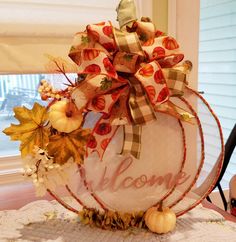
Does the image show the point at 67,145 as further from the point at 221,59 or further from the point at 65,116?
the point at 221,59

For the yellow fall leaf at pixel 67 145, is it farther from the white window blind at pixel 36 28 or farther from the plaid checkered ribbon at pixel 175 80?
the white window blind at pixel 36 28

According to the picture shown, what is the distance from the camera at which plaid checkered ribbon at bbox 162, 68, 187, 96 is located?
0.60 m

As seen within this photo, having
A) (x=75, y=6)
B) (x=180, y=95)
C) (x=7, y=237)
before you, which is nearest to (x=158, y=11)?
(x=75, y=6)

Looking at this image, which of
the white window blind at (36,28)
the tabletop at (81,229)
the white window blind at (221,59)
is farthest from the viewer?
the white window blind at (221,59)

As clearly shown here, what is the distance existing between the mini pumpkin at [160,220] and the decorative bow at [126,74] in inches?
6.8

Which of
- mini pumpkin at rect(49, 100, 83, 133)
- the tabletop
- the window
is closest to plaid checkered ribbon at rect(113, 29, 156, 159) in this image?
mini pumpkin at rect(49, 100, 83, 133)

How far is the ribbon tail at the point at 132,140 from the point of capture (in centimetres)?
60

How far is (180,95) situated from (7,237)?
0.50m

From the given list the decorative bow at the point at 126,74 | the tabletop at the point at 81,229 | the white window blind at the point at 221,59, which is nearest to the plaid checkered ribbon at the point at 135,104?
the decorative bow at the point at 126,74

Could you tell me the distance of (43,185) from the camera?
0.57 m

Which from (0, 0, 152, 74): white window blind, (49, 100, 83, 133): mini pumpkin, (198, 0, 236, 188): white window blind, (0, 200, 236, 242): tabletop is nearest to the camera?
(49, 100, 83, 133): mini pumpkin

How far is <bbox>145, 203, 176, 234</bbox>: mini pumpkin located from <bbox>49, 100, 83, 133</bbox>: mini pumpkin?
Answer: 0.28 meters

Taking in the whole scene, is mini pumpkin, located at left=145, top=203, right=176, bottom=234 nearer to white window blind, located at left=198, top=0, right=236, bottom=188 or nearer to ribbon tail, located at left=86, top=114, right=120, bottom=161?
ribbon tail, located at left=86, top=114, right=120, bottom=161

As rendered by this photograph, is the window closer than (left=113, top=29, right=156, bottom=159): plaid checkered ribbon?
No
